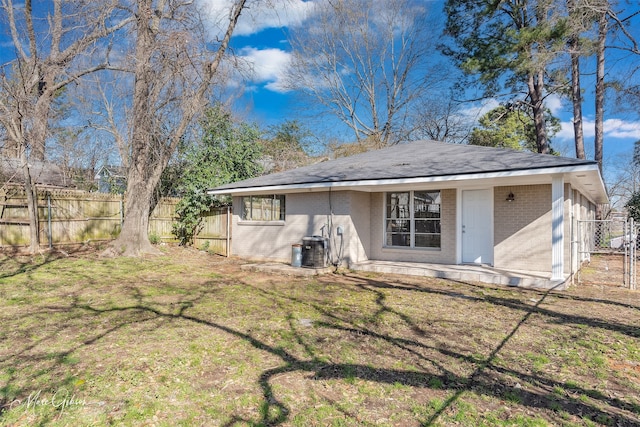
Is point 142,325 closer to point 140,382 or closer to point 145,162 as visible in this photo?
point 140,382

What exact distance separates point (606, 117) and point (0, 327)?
22759 millimetres

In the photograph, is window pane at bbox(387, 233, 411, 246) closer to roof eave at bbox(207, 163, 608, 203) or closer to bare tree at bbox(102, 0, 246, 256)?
roof eave at bbox(207, 163, 608, 203)

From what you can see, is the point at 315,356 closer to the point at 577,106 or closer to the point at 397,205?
the point at 397,205

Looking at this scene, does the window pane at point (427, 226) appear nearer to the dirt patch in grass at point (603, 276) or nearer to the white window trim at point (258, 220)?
the dirt patch in grass at point (603, 276)

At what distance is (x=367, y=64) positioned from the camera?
24.9 metres

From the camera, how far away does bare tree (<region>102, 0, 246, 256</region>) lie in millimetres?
11148

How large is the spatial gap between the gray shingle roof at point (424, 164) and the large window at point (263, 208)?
651 mm

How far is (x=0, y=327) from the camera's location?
4.81 metres

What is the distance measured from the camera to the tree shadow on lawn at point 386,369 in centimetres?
299

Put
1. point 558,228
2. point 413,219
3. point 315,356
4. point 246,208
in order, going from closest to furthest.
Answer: point 315,356, point 558,228, point 413,219, point 246,208

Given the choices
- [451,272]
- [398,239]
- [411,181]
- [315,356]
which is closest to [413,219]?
[398,239]

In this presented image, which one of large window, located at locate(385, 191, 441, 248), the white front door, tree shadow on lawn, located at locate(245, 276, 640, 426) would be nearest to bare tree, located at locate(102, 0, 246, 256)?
large window, located at locate(385, 191, 441, 248)

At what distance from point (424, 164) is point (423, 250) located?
2.38 meters

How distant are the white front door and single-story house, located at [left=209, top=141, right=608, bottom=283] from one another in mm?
25
